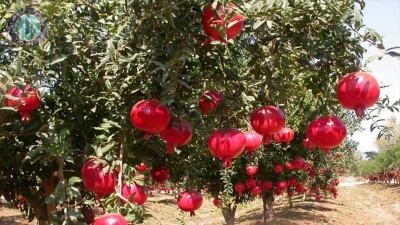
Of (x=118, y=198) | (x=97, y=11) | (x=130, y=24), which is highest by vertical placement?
(x=97, y=11)

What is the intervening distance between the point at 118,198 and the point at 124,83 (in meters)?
0.61

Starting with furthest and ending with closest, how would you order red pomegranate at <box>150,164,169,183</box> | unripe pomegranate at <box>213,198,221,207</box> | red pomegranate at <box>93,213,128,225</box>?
unripe pomegranate at <box>213,198,221,207</box> → red pomegranate at <box>150,164,169,183</box> → red pomegranate at <box>93,213,128,225</box>

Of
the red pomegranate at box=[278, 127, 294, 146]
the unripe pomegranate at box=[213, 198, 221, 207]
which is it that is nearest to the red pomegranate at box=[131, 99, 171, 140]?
the red pomegranate at box=[278, 127, 294, 146]

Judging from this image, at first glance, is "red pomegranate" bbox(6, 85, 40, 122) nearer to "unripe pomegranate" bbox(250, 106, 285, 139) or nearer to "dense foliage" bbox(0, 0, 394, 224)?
"dense foliage" bbox(0, 0, 394, 224)

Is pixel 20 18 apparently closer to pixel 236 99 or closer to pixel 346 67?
pixel 236 99

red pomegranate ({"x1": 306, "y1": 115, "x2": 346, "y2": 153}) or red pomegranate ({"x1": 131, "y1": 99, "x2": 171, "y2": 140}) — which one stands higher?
red pomegranate ({"x1": 131, "y1": 99, "x2": 171, "y2": 140})

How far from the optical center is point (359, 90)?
1.33 m

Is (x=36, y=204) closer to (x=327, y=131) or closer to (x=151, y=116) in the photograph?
(x=151, y=116)

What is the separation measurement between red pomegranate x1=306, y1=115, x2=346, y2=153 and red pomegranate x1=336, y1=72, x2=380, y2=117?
0.47 feet

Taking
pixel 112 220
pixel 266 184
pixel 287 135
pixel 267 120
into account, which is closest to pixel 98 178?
pixel 112 220

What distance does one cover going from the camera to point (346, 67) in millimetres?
1465

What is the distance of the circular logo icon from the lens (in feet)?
5.61

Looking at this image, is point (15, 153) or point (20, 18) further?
point (15, 153)

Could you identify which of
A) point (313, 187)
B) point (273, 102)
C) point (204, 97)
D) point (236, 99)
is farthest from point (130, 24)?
point (313, 187)
